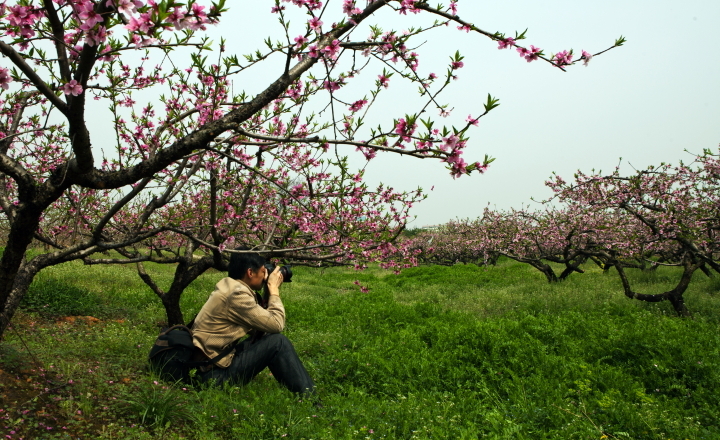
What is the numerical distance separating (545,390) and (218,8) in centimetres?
526

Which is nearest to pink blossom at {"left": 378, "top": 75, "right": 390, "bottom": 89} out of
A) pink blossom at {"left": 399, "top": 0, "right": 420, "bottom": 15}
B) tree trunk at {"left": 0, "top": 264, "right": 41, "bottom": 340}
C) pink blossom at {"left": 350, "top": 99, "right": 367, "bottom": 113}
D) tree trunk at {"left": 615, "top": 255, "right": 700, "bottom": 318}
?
pink blossom at {"left": 350, "top": 99, "right": 367, "bottom": 113}

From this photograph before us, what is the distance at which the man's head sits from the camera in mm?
4418

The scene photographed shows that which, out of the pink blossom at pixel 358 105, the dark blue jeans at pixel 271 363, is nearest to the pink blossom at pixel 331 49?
the pink blossom at pixel 358 105

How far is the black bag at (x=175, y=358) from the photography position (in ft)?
13.5

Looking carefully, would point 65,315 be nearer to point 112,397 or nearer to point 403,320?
point 112,397

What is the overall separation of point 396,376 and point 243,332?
7.71ft

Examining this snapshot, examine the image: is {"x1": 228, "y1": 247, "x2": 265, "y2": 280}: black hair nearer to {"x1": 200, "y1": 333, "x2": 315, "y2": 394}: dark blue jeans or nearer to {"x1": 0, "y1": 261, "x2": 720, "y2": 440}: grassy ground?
{"x1": 200, "y1": 333, "x2": 315, "y2": 394}: dark blue jeans

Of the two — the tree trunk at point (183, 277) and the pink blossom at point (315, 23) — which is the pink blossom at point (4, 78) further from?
the tree trunk at point (183, 277)

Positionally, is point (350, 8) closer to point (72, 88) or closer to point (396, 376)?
point (72, 88)

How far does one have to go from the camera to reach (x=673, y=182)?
12023mm

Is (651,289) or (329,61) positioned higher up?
(329,61)

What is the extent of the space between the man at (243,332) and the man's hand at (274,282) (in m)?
0.13

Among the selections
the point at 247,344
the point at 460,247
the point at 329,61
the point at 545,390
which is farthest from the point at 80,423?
A: the point at 460,247

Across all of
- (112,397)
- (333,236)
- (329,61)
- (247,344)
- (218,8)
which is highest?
(329,61)
